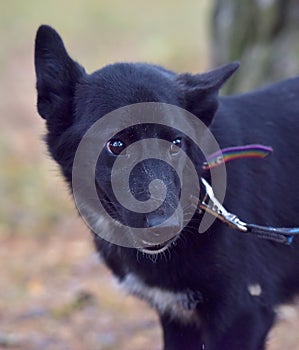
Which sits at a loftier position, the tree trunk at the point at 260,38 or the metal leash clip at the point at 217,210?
the metal leash clip at the point at 217,210

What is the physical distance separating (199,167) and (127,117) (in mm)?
446

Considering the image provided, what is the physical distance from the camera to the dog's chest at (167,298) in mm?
3758

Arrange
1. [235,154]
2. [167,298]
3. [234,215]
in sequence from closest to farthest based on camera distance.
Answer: [234,215]
[235,154]
[167,298]

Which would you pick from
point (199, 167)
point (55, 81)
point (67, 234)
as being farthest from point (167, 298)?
point (67, 234)

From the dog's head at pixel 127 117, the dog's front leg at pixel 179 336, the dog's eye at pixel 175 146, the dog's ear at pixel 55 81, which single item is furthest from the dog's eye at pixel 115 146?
the dog's front leg at pixel 179 336

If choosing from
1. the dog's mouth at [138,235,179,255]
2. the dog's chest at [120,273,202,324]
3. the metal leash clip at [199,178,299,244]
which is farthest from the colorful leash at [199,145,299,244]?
the dog's chest at [120,273,202,324]

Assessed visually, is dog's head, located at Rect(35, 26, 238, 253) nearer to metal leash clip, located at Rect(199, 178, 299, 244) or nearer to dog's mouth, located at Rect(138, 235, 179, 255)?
dog's mouth, located at Rect(138, 235, 179, 255)

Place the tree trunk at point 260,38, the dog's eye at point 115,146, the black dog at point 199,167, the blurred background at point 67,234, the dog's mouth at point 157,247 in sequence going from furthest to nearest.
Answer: the tree trunk at point 260,38 < the blurred background at point 67,234 < the black dog at point 199,167 < the dog's eye at point 115,146 < the dog's mouth at point 157,247

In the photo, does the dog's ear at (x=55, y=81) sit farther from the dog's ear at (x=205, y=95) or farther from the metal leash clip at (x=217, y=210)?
the metal leash clip at (x=217, y=210)

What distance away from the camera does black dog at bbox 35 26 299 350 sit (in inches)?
142

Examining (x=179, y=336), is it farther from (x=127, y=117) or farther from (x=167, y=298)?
(x=127, y=117)

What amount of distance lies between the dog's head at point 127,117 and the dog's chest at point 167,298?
32cm

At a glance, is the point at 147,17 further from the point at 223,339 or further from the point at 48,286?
the point at 223,339

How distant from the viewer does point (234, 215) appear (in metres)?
3.59
